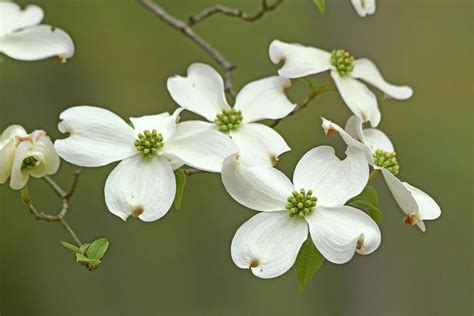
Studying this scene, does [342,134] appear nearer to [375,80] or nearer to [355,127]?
[355,127]

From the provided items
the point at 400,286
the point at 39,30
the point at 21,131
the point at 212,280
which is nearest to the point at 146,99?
the point at 212,280

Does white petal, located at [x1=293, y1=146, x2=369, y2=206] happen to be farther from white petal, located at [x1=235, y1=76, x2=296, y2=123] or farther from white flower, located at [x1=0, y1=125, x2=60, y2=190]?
white flower, located at [x1=0, y1=125, x2=60, y2=190]

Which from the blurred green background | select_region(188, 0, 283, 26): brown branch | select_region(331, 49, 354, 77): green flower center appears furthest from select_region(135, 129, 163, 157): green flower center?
the blurred green background

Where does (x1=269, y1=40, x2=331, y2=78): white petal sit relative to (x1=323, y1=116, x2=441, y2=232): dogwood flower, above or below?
above

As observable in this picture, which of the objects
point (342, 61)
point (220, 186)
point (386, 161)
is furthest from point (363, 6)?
point (220, 186)

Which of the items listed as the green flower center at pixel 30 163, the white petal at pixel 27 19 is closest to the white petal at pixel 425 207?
the green flower center at pixel 30 163
